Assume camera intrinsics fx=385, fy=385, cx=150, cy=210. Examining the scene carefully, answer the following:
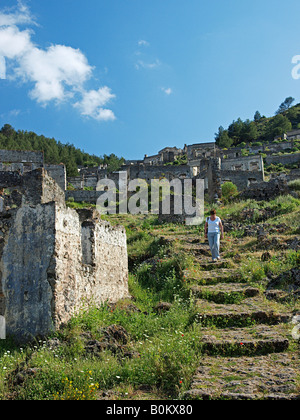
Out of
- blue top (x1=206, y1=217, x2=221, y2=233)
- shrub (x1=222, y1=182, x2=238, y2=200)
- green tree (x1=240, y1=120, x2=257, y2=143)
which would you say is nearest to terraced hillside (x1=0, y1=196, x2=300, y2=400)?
blue top (x1=206, y1=217, x2=221, y2=233)

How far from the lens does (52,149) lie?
66.7 meters

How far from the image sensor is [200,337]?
701cm

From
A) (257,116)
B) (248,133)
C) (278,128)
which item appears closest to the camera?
(278,128)

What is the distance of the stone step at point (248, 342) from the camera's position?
21.4 feet

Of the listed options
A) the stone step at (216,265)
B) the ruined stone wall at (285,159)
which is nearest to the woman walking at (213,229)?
the stone step at (216,265)

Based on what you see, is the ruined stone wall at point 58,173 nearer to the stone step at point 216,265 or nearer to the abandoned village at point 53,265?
the stone step at point 216,265

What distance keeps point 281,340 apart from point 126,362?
8.61 ft

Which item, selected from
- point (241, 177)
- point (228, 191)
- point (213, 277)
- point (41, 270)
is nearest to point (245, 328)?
point (213, 277)

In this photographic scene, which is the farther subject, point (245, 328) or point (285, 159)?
point (285, 159)

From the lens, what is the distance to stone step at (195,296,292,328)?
25.4 feet

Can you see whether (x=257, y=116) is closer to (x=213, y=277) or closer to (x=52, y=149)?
(x=52, y=149)

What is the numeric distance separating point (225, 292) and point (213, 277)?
1.36 m

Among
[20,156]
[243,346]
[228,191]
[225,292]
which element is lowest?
[243,346]

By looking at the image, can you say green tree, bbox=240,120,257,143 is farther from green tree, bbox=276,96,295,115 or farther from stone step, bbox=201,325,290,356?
stone step, bbox=201,325,290,356
